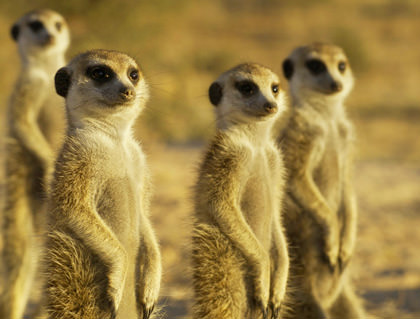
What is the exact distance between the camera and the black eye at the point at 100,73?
108 inches

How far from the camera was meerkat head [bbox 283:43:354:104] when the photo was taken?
12.9 ft

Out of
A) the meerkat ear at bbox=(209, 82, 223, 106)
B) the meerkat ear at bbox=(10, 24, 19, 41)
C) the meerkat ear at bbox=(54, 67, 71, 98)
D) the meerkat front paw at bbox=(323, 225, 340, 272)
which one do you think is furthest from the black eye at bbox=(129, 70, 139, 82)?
the meerkat ear at bbox=(10, 24, 19, 41)

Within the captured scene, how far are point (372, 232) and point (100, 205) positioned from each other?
412 centimetres

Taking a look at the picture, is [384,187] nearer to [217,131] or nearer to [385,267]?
[385,267]

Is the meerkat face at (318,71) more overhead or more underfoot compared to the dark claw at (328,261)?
more overhead

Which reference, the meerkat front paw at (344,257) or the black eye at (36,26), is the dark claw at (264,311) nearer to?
the meerkat front paw at (344,257)

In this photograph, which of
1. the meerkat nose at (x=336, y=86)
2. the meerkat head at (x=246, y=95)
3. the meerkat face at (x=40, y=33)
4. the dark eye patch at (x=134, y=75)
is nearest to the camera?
the dark eye patch at (x=134, y=75)

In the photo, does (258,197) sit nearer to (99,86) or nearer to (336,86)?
(99,86)

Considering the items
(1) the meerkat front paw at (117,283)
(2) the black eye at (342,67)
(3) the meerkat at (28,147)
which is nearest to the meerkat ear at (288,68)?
(2) the black eye at (342,67)

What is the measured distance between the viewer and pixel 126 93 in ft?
8.75

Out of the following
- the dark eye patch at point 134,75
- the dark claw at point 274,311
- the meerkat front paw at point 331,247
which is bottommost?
the dark claw at point 274,311

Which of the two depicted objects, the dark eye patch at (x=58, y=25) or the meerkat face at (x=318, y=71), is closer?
the meerkat face at (x=318, y=71)

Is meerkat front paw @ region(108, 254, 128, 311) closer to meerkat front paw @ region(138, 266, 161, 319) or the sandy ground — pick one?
meerkat front paw @ region(138, 266, 161, 319)

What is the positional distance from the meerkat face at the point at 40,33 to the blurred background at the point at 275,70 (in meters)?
0.85
